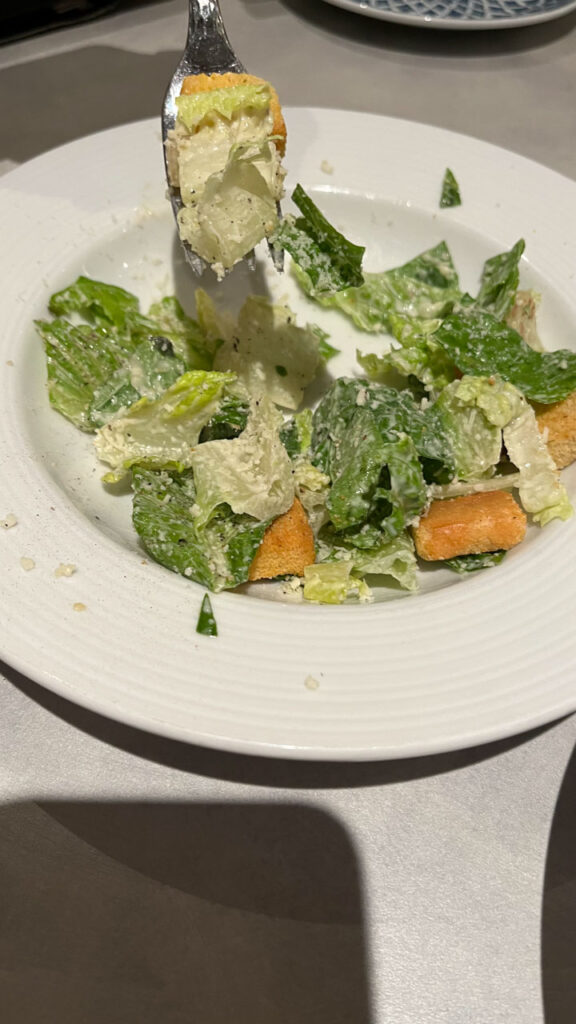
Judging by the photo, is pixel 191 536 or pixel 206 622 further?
pixel 191 536

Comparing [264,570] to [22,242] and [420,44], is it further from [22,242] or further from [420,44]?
[420,44]

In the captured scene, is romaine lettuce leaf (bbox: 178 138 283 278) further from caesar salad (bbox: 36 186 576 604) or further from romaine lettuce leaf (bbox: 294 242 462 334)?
romaine lettuce leaf (bbox: 294 242 462 334)

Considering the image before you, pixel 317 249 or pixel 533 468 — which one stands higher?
pixel 317 249

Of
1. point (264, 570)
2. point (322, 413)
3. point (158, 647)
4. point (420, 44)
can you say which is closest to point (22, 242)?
point (322, 413)

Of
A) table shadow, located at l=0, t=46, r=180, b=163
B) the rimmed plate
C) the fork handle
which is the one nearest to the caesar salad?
the fork handle

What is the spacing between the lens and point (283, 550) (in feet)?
4.67

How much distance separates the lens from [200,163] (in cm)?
149

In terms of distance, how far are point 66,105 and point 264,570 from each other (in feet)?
6.64

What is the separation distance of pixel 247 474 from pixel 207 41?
1.16 m

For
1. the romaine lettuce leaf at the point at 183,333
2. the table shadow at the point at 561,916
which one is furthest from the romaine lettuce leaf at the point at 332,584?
the romaine lettuce leaf at the point at 183,333

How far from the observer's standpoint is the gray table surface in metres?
1.03

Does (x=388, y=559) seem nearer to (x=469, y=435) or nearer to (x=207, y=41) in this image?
(x=469, y=435)

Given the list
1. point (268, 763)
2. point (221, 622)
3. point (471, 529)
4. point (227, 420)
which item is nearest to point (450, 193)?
point (227, 420)

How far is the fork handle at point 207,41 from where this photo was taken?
6.02ft
